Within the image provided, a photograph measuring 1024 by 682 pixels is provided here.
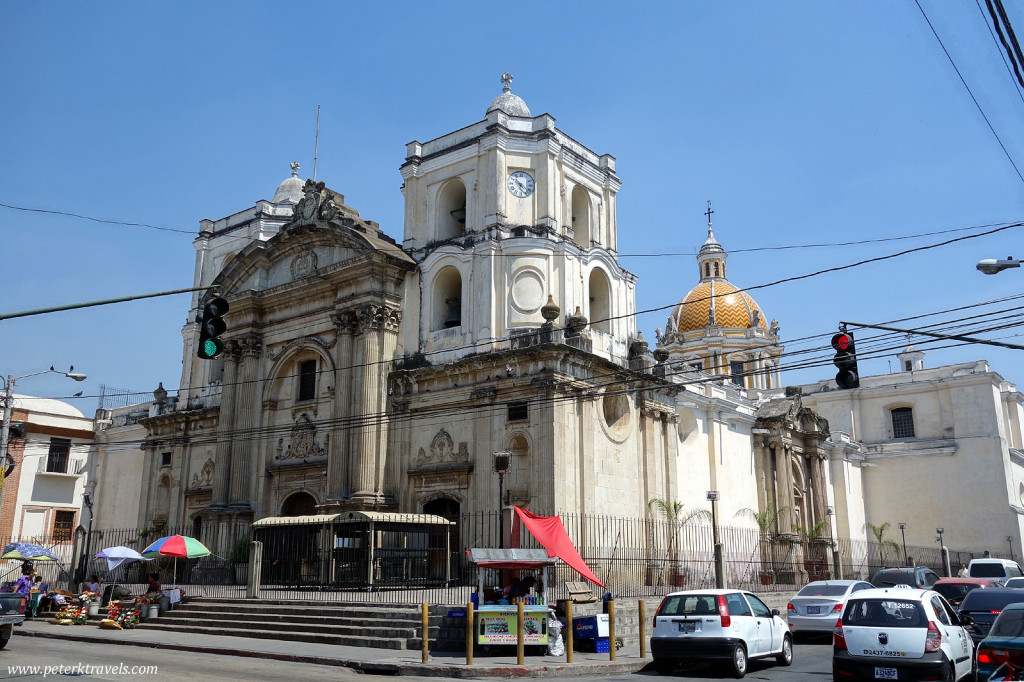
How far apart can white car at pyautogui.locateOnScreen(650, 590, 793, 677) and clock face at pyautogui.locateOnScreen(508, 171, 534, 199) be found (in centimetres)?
1957

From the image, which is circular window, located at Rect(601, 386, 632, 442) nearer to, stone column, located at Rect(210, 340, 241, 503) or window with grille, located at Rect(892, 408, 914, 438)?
stone column, located at Rect(210, 340, 241, 503)

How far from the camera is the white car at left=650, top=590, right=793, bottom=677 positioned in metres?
15.4

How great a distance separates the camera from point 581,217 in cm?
3528

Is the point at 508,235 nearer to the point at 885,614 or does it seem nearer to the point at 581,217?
the point at 581,217

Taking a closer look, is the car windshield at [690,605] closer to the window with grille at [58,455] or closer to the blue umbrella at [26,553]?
the blue umbrella at [26,553]

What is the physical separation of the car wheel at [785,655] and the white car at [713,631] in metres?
0.10

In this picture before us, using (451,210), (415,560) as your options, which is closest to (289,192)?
(451,210)

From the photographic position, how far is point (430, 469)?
3067cm

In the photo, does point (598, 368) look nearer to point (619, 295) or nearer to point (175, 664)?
point (619, 295)

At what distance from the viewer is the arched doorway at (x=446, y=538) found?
28.7 metres

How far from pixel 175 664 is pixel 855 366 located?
Answer: 47.7 feet

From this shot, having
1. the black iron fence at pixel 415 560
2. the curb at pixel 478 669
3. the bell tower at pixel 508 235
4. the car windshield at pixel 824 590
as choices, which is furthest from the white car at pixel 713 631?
the bell tower at pixel 508 235

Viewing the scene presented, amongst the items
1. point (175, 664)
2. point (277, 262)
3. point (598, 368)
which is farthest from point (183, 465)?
point (175, 664)

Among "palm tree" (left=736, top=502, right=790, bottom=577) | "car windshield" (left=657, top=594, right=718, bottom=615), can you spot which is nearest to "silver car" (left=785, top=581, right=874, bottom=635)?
"car windshield" (left=657, top=594, right=718, bottom=615)
